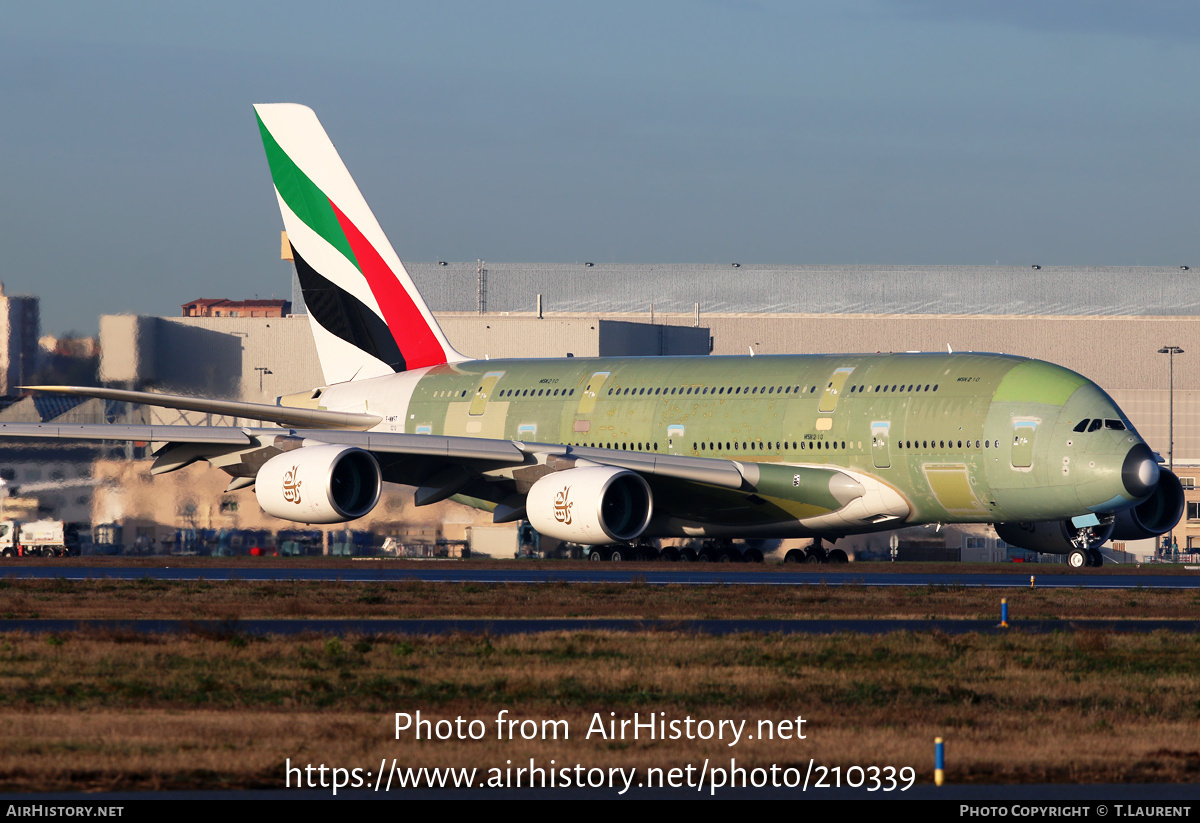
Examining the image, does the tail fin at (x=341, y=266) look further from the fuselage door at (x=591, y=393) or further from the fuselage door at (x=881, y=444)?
the fuselage door at (x=881, y=444)

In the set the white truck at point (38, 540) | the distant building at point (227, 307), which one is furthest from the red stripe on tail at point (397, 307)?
the distant building at point (227, 307)

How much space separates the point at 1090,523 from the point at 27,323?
36053 mm

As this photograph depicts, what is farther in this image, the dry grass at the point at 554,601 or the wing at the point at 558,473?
the wing at the point at 558,473

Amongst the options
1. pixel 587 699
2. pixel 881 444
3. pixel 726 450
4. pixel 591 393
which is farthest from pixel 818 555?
pixel 587 699

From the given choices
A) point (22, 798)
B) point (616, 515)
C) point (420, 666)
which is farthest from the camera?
point (616, 515)

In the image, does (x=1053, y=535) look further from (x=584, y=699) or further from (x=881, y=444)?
(x=584, y=699)

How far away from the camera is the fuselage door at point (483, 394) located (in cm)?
3950

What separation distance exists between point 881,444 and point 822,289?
60704mm

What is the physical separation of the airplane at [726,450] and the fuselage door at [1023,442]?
42mm

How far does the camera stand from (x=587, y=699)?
13586 mm

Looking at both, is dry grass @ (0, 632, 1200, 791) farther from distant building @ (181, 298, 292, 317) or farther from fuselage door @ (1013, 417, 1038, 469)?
distant building @ (181, 298, 292, 317)

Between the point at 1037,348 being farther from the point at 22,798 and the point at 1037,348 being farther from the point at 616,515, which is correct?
the point at 22,798

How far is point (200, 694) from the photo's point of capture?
13.6 metres
